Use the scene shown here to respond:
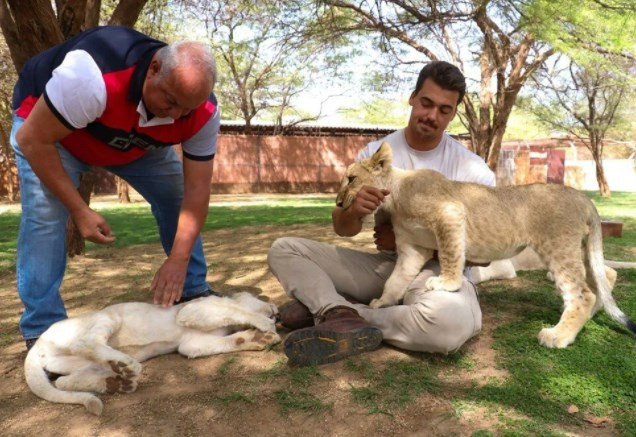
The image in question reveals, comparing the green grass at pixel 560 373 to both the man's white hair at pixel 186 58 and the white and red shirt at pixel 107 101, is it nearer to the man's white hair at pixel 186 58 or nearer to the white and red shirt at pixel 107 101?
the man's white hair at pixel 186 58

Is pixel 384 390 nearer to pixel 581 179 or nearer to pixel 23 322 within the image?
pixel 23 322

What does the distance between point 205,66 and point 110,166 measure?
49.5 inches

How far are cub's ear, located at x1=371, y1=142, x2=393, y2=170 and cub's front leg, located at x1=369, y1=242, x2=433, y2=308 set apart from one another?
0.52 m

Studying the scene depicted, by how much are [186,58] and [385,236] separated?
6.12ft

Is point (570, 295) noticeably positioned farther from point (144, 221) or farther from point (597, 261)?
point (144, 221)

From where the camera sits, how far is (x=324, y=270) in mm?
3697

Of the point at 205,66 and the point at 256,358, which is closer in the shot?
the point at 205,66

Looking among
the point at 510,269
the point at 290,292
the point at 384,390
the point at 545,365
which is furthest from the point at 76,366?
the point at 510,269

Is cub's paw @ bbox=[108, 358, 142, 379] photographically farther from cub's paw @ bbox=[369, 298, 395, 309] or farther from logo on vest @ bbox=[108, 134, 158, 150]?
cub's paw @ bbox=[369, 298, 395, 309]

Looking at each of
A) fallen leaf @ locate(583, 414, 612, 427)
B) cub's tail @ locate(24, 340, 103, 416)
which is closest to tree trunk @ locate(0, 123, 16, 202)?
cub's tail @ locate(24, 340, 103, 416)

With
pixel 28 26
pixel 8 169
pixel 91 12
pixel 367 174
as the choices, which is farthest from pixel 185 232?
pixel 8 169

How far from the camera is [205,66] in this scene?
8.90ft

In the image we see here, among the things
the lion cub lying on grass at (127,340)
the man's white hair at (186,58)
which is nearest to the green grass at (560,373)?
the lion cub lying on grass at (127,340)

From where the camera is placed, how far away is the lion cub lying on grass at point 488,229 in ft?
10.9
